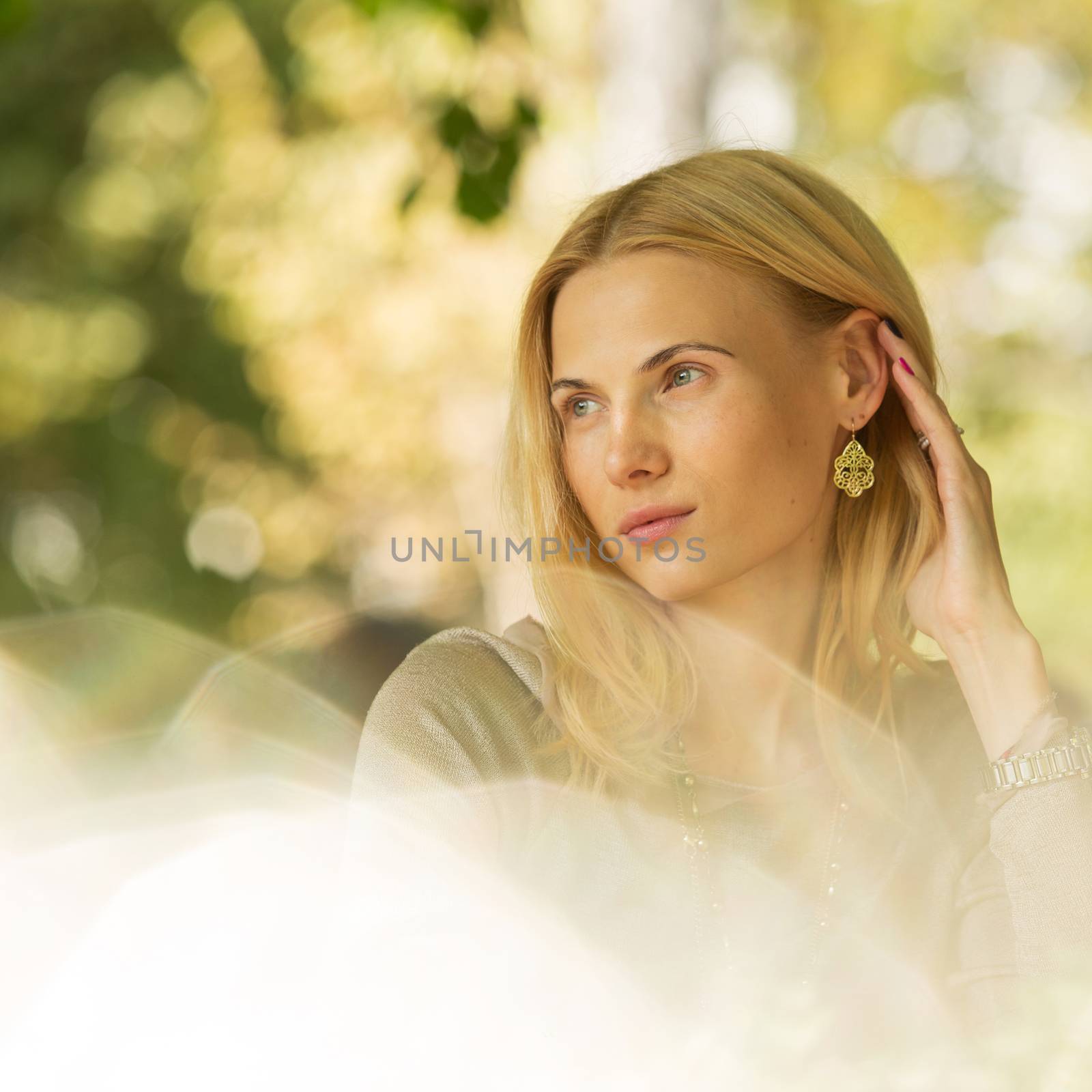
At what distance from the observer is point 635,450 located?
6.91 feet

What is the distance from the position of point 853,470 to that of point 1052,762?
2.06 ft

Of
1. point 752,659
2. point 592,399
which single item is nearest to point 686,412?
point 592,399

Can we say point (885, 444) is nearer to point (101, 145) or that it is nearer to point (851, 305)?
point (851, 305)

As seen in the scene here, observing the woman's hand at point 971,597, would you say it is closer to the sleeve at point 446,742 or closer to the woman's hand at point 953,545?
the woman's hand at point 953,545

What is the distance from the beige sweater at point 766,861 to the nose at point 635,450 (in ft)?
1.22

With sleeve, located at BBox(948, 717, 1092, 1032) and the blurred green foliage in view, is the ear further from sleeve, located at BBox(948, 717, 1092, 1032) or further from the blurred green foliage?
the blurred green foliage

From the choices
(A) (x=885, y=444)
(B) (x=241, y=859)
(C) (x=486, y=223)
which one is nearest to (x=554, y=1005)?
(B) (x=241, y=859)

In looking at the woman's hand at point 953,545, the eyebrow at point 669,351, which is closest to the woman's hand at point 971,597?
the woman's hand at point 953,545

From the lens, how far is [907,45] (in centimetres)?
1101

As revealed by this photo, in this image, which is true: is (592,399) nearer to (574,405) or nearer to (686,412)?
(574,405)

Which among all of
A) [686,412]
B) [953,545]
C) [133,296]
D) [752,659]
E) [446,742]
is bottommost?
[446,742]

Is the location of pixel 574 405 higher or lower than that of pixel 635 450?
higher

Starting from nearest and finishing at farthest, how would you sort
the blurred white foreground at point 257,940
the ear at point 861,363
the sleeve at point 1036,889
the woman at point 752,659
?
the blurred white foreground at point 257,940 → the sleeve at point 1036,889 → the woman at point 752,659 → the ear at point 861,363

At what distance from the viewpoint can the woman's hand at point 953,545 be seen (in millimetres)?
2215
